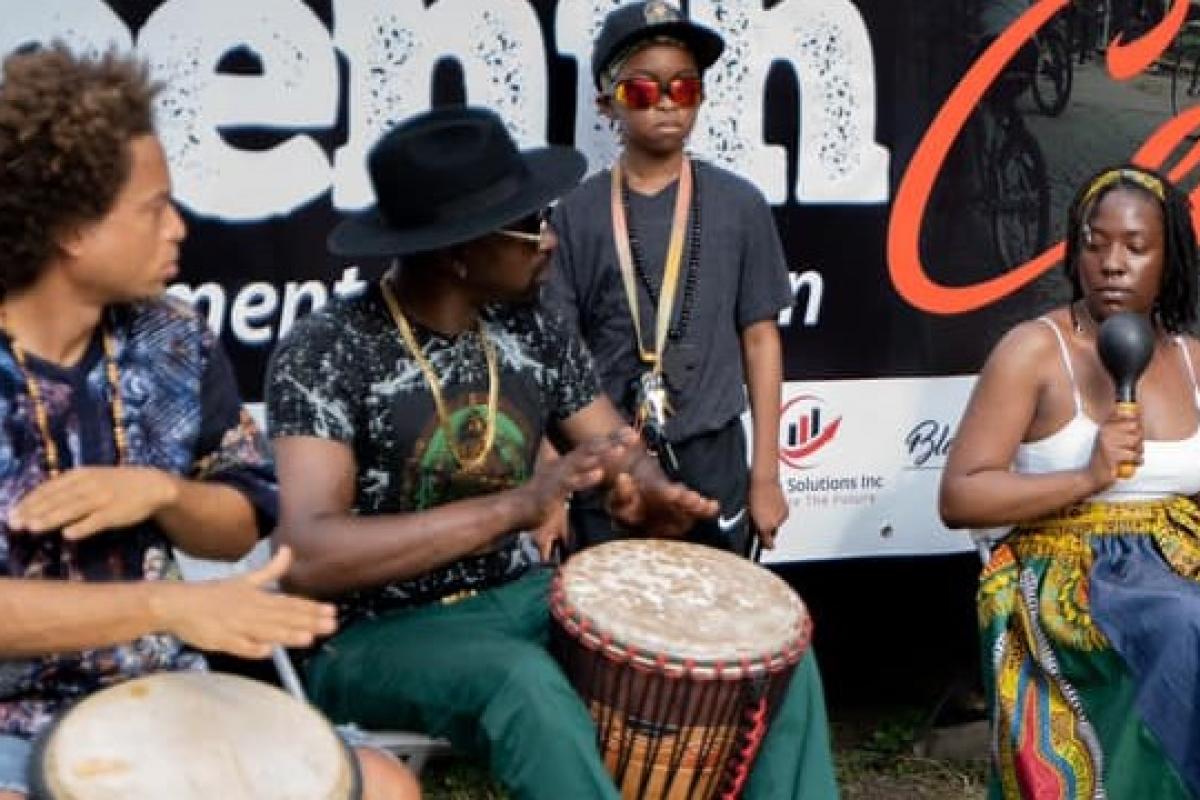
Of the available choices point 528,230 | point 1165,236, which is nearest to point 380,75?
point 528,230

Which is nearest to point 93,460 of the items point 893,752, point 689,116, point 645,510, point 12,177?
point 12,177

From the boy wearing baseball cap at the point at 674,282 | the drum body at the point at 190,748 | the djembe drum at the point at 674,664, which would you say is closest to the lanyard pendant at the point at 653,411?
the boy wearing baseball cap at the point at 674,282

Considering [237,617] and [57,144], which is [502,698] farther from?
[57,144]

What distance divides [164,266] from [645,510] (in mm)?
1044

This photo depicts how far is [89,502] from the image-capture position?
2504mm

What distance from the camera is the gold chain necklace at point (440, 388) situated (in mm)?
3250

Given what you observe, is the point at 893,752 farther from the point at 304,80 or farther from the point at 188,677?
the point at 188,677

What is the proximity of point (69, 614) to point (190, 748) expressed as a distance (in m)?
0.25

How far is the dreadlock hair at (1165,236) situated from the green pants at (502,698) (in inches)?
55.1

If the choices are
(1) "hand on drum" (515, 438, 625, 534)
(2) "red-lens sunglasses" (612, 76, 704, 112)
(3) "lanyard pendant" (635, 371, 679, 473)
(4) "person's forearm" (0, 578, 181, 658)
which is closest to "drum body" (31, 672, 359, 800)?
(4) "person's forearm" (0, 578, 181, 658)

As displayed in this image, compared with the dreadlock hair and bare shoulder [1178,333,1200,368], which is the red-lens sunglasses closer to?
the dreadlock hair

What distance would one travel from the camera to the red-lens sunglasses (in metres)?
4.10

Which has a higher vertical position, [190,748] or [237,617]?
[237,617]

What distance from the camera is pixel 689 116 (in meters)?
4.16
